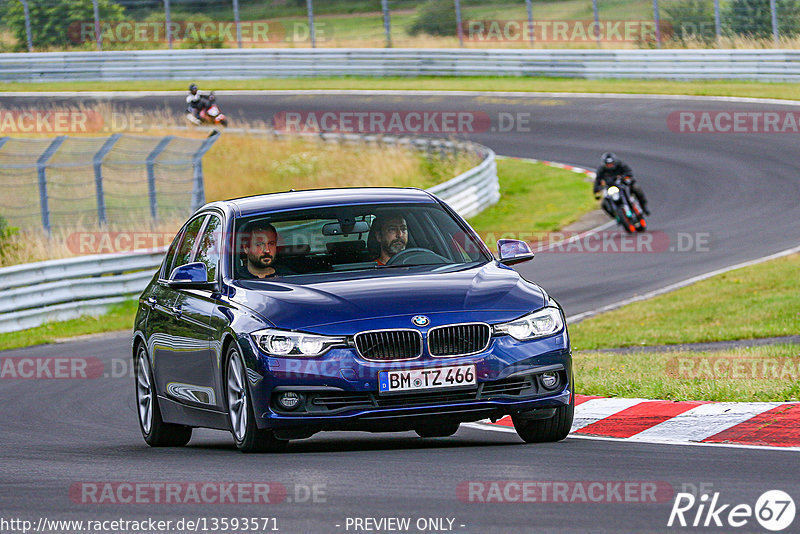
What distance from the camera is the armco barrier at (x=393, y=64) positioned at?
1551 inches

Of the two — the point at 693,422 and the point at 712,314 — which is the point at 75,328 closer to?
the point at 712,314

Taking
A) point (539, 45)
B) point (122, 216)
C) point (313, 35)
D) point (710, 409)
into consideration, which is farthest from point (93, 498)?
point (313, 35)

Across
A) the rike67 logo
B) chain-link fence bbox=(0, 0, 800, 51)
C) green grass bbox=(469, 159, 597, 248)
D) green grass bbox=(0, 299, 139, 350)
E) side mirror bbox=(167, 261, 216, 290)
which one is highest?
side mirror bbox=(167, 261, 216, 290)

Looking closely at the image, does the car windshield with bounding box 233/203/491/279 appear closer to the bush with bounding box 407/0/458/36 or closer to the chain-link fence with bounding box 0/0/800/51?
the chain-link fence with bounding box 0/0/800/51

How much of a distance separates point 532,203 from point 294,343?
22.9 meters

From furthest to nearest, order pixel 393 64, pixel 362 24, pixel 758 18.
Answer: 1. pixel 362 24
2. pixel 393 64
3. pixel 758 18

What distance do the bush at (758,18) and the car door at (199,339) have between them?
32208 millimetres

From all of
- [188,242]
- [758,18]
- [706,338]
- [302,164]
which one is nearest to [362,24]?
[758,18]

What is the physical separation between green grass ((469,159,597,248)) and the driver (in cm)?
1692

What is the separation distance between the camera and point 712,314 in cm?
1697

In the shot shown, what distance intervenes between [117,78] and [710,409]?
139ft

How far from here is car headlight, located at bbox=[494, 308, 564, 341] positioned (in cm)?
771

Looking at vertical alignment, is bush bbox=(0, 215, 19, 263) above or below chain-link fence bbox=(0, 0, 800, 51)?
below

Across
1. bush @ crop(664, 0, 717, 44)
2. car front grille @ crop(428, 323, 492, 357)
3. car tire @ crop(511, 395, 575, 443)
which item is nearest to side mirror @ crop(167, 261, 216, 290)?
car front grille @ crop(428, 323, 492, 357)
